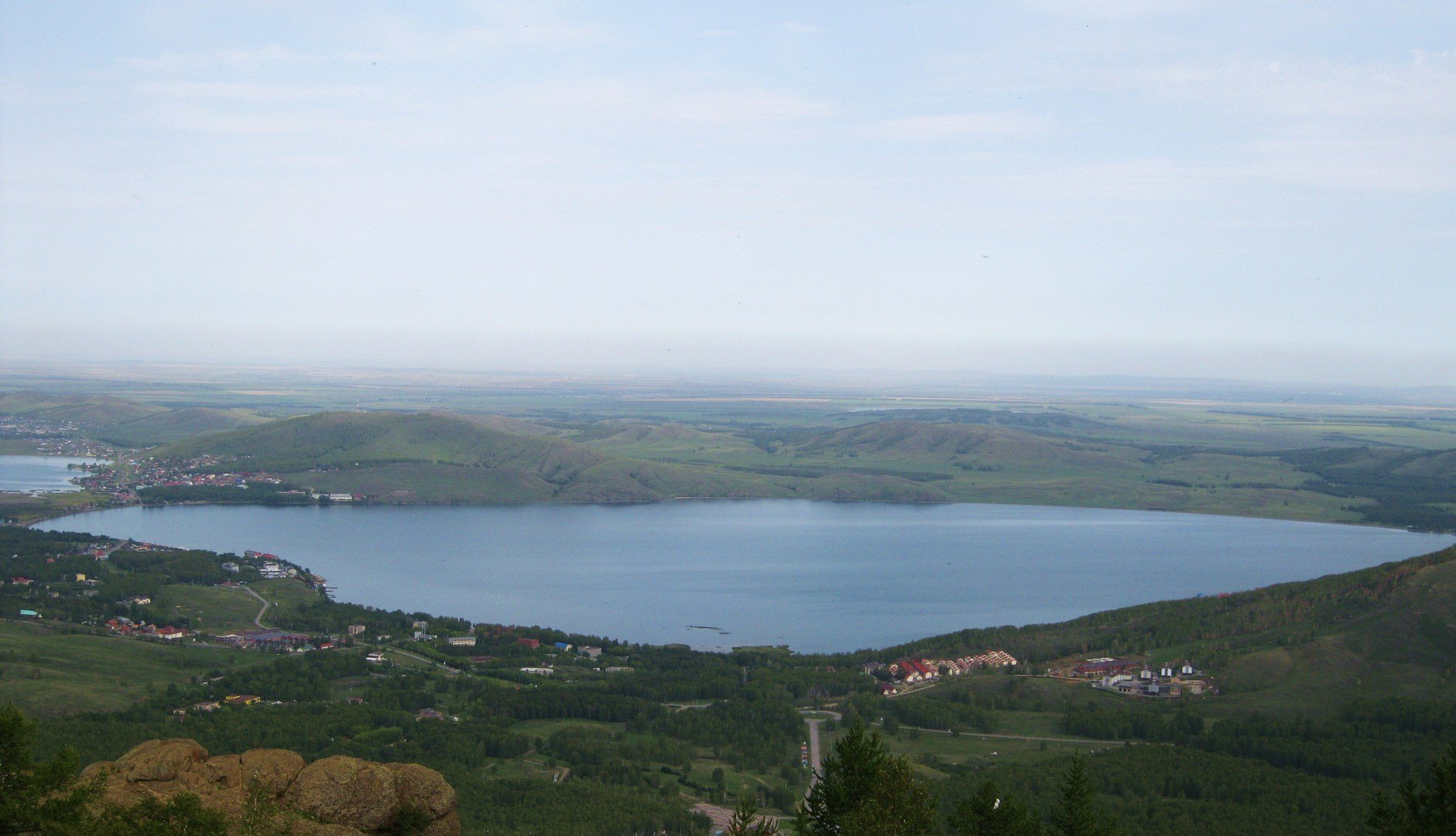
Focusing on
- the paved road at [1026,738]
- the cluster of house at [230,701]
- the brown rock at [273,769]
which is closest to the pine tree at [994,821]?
the brown rock at [273,769]

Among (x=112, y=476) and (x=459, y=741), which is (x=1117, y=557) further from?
(x=112, y=476)

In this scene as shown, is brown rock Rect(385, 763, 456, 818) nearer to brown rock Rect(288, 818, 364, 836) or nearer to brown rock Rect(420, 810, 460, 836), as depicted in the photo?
brown rock Rect(420, 810, 460, 836)

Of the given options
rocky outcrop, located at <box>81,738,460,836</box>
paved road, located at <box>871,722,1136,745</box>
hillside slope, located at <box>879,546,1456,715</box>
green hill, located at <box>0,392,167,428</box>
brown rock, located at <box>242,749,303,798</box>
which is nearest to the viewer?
rocky outcrop, located at <box>81,738,460,836</box>

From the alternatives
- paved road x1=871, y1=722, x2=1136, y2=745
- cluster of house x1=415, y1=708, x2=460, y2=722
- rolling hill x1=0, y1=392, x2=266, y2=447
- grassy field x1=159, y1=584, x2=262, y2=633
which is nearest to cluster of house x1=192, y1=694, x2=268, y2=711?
cluster of house x1=415, y1=708, x2=460, y2=722

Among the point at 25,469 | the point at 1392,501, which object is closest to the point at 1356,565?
the point at 1392,501

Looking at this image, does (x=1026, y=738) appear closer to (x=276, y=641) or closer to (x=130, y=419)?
(x=276, y=641)

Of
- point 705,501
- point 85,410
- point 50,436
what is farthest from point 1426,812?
point 85,410
